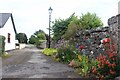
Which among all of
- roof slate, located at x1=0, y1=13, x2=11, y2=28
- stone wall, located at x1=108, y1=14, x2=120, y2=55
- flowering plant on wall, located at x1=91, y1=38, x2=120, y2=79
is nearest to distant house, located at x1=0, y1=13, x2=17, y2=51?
roof slate, located at x1=0, y1=13, x2=11, y2=28

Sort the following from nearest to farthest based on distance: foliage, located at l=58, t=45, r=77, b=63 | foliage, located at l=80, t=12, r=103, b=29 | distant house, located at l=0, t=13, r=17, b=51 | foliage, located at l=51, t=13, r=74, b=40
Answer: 1. foliage, located at l=58, t=45, r=77, b=63
2. foliage, located at l=80, t=12, r=103, b=29
3. foliage, located at l=51, t=13, r=74, b=40
4. distant house, located at l=0, t=13, r=17, b=51

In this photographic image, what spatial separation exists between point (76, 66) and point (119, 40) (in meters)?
3.69

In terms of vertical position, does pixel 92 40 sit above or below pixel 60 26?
below

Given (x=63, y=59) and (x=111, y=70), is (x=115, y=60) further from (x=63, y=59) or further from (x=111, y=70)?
(x=63, y=59)

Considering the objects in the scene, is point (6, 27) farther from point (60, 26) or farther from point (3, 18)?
point (60, 26)

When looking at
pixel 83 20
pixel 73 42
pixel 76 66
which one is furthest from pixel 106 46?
pixel 83 20

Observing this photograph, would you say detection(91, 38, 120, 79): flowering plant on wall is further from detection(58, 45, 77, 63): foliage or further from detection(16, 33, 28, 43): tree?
detection(16, 33, 28, 43): tree

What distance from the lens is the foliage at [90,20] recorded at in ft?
66.4

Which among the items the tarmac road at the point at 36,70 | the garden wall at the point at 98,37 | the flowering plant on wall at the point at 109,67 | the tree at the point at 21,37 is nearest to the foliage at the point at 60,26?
the garden wall at the point at 98,37

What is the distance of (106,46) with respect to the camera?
28.4ft

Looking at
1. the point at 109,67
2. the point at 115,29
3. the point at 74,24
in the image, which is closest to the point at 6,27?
the point at 74,24

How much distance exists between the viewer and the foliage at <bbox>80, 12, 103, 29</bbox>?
20.2m

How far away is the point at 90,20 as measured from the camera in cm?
2073

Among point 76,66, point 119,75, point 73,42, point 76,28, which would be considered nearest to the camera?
point 119,75
